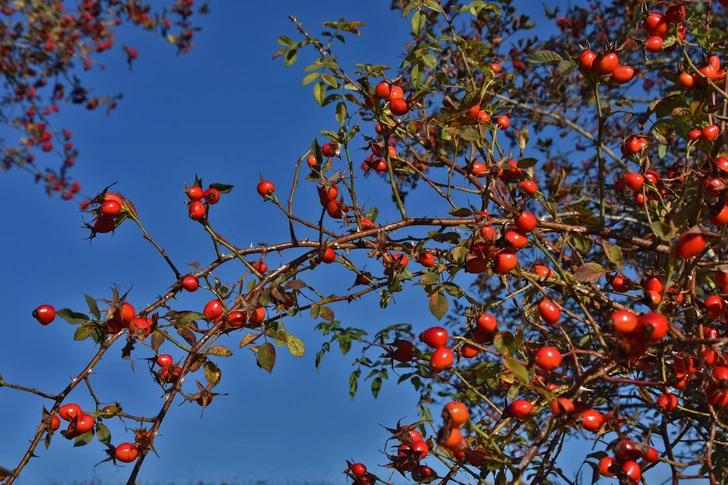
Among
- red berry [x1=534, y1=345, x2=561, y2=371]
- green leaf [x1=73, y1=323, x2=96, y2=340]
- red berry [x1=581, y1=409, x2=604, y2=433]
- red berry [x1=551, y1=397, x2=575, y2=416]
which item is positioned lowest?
red berry [x1=551, y1=397, x2=575, y2=416]

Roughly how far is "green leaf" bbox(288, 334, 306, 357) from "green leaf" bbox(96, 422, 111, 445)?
607mm

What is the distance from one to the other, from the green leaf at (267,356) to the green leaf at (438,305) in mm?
497

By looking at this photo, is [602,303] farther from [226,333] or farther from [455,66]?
[455,66]

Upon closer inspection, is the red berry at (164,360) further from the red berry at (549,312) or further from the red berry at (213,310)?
the red berry at (549,312)

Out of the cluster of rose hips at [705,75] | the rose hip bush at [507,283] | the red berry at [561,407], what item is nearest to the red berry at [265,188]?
the rose hip bush at [507,283]

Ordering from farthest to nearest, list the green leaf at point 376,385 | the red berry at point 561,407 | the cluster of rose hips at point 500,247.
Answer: the green leaf at point 376,385 → the cluster of rose hips at point 500,247 → the red berry at point 561,407

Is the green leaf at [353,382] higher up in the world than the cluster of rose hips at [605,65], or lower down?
lower down

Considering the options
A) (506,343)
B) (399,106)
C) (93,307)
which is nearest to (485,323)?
(506,343)

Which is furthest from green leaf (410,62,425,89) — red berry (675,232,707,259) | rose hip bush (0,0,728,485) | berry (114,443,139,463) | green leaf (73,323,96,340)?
berry (114,443,139,463)

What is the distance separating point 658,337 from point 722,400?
1.73 ft

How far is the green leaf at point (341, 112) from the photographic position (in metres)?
2.39

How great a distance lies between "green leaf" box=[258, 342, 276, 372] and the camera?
1.87 meters

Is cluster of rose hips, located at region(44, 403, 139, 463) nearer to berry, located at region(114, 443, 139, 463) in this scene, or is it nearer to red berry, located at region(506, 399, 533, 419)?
berry, located at region(114, 443, 139, 463)

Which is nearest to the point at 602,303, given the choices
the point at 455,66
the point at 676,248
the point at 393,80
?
the point at 676,248
